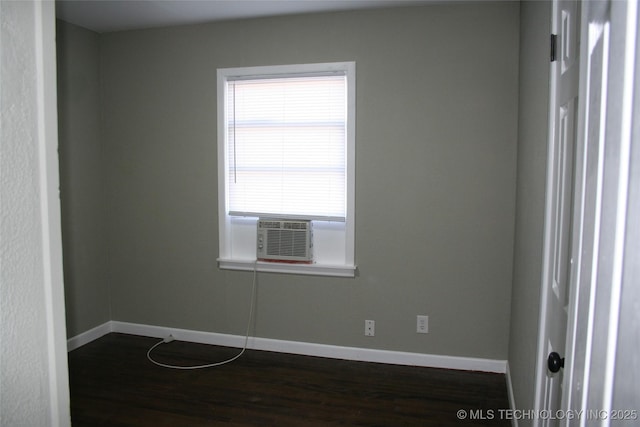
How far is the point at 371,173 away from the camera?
3.17 metres

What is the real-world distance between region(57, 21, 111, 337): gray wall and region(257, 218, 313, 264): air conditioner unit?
1.48 meters

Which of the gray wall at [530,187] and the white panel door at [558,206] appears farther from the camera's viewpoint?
the gray wall at [530,187]

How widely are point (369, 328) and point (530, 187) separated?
1653mm

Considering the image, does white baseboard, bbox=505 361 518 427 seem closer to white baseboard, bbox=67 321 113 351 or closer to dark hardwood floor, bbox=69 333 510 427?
dark hardwood floor, bbox=69 333 510 427

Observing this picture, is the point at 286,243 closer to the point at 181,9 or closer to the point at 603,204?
the point at 181,9

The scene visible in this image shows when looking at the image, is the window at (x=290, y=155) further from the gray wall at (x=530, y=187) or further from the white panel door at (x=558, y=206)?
the white panel door at (x=558, y=206)

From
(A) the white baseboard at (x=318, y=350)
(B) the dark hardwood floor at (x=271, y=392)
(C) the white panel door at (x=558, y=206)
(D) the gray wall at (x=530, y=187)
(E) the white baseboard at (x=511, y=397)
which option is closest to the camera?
(C) the white panel door at (x=558, y=206)

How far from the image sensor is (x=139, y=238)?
373 cm

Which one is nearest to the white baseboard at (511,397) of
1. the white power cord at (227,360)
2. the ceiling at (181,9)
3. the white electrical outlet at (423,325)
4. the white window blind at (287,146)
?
the white electrical outlet at (423,325)

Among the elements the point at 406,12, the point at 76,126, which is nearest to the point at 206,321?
the point at 76,126

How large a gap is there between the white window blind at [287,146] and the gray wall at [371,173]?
0.50 ft

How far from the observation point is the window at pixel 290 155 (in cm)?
322

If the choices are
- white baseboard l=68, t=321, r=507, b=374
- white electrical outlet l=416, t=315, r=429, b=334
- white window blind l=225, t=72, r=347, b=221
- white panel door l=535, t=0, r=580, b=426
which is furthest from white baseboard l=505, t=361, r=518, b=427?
white window blind l=225, t=72, r=347, b=221

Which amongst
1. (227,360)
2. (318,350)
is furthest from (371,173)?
(227,360)
